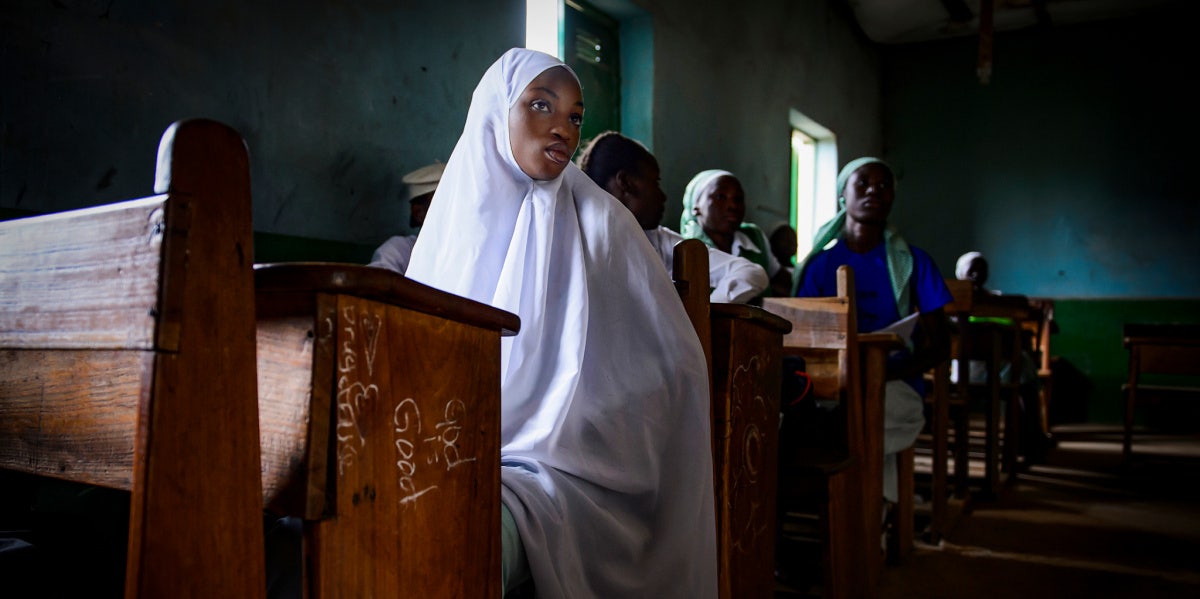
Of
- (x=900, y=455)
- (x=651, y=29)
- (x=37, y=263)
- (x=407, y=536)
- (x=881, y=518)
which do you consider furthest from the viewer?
(x=651, y=29)

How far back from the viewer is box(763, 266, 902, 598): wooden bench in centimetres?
237

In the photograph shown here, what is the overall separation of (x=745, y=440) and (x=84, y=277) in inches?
51.9

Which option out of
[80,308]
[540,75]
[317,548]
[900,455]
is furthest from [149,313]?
[900,455]

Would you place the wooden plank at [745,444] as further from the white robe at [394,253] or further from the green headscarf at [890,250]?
the white robe at [394,253]


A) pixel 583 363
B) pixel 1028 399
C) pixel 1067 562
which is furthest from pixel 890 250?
pixel 1028 399

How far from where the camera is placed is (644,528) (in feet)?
4.39

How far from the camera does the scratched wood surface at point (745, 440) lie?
1.62m

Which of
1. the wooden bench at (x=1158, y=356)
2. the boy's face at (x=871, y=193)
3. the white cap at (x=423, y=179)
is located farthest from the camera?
the wooden bench at (x=1158, y=356)

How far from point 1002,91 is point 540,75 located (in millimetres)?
9246

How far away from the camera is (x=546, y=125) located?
4.99 ft

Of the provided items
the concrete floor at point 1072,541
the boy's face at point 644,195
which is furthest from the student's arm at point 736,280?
the concrete floor at point 1072,541

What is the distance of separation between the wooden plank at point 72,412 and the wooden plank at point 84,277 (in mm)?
20

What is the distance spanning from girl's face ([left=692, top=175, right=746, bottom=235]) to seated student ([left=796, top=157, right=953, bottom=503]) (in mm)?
366

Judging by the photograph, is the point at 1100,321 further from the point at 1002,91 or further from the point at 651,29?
the point at 651,29
